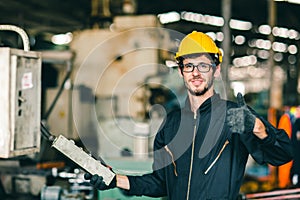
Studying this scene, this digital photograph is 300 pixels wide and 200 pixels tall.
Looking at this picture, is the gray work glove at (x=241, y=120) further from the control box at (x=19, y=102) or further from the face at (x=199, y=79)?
the control box at (x=19, y=102)

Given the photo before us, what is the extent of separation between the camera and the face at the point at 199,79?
1.81 metres

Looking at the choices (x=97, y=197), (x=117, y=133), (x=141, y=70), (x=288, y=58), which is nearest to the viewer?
(x=97, y=197)

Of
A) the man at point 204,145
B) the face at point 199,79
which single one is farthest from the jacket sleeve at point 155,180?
the face at point 199,79

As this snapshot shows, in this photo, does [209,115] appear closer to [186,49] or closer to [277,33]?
[186,49]

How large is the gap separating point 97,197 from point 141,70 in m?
2.08

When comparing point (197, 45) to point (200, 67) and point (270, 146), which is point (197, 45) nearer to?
point (200, 67)

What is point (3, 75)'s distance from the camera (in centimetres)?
173

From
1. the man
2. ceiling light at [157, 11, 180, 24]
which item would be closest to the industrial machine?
the man

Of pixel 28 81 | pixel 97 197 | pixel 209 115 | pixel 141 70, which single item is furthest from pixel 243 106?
pixel 141 70

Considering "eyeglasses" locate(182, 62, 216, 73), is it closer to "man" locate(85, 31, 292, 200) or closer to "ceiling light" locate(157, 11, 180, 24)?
"man" locate(85, 31, 292, 200)

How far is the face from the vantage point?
71.3 inches

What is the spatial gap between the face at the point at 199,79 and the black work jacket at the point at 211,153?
0.05 meters

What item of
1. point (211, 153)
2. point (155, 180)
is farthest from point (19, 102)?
point (211, 153)

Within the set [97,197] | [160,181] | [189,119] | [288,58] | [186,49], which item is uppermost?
[288,58]
